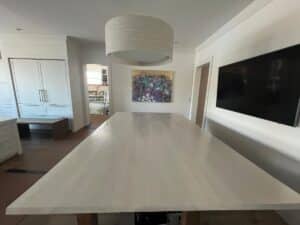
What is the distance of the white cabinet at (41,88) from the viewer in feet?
12.3

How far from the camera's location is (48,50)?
3670 mm

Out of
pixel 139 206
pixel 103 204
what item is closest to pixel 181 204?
pixel 139 206

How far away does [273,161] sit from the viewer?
5.31 ft

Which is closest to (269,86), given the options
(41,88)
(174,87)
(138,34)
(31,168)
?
(138,34)

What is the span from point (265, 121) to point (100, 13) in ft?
9.51

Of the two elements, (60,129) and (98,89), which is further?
(98,89)

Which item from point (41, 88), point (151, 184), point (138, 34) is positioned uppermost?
point (138, 34)

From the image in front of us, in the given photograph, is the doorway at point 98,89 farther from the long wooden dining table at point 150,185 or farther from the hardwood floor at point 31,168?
the long wooden dining table at point 150,185

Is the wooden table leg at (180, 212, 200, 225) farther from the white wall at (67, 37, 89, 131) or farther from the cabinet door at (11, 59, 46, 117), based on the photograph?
the cabinet door at (11, 59, 46, 117)

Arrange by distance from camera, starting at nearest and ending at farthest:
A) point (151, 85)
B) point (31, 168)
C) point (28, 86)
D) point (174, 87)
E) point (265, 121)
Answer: point (265, 121)
point (31, 168)
point (28, 86)
point (151, 85)
point (174, 87)

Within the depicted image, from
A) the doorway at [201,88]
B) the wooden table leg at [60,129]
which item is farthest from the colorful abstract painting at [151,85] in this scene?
the wooden table leg at [60,129]

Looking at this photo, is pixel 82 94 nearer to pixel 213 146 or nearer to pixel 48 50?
pixel 48 50

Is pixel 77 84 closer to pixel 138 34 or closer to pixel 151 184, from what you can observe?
pixel 138 34

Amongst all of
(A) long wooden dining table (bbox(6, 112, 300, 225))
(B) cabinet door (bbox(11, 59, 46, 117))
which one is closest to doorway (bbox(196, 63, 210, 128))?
(A) long wooden dining table (bbox(6, 112, 300, 225))
